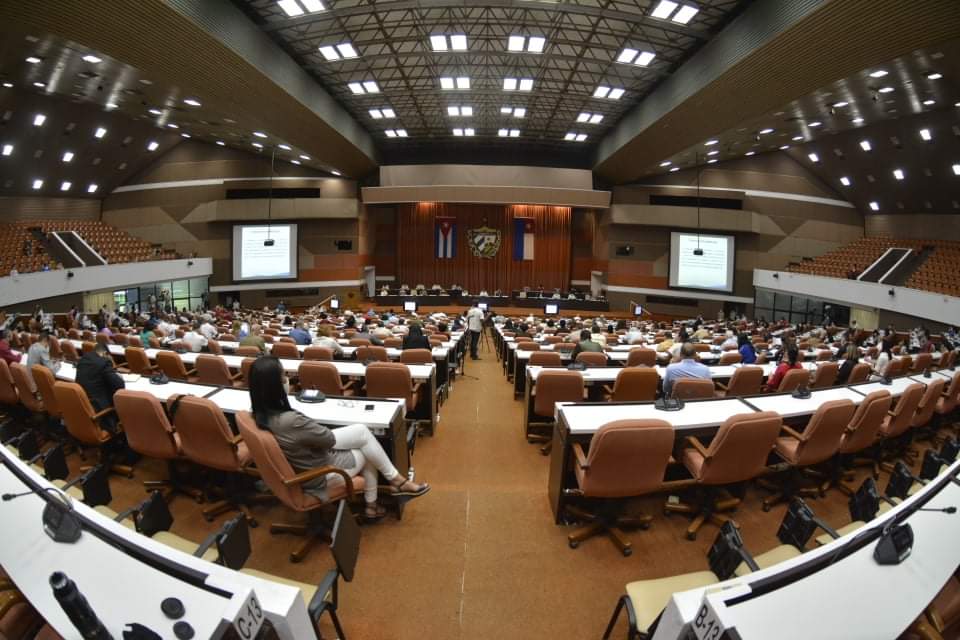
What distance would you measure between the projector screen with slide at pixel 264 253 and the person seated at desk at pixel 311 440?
69.1 ft

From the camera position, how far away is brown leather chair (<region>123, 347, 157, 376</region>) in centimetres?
626

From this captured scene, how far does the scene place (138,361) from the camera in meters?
6.33

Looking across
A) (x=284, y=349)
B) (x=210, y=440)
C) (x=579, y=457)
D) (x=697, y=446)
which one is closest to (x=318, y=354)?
(x=284, y=349)

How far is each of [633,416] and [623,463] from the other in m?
0.66

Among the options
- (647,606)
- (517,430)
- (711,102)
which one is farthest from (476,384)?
(711,102)

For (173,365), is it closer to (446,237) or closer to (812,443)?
(812,443)

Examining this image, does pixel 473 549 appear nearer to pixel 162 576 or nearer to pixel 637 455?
pixel 637 455

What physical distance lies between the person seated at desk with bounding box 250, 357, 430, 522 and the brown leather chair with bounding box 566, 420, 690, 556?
1.45 meters

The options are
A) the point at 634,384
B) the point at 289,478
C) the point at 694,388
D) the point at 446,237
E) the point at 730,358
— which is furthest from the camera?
the point at 446,237

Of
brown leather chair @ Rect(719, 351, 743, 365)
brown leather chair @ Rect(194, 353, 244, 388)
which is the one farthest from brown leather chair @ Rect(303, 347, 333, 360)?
brown leather chair @ Rect(719, 351, 743, 365)

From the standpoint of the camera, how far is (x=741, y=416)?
317 cm

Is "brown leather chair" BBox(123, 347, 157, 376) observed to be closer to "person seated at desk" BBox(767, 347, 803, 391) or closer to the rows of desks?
the rows of desks

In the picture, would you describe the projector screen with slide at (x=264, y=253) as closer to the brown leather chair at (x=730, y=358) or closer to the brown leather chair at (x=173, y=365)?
the brown leather chair at (x=173, y=365)

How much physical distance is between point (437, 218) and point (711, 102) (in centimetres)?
1605
